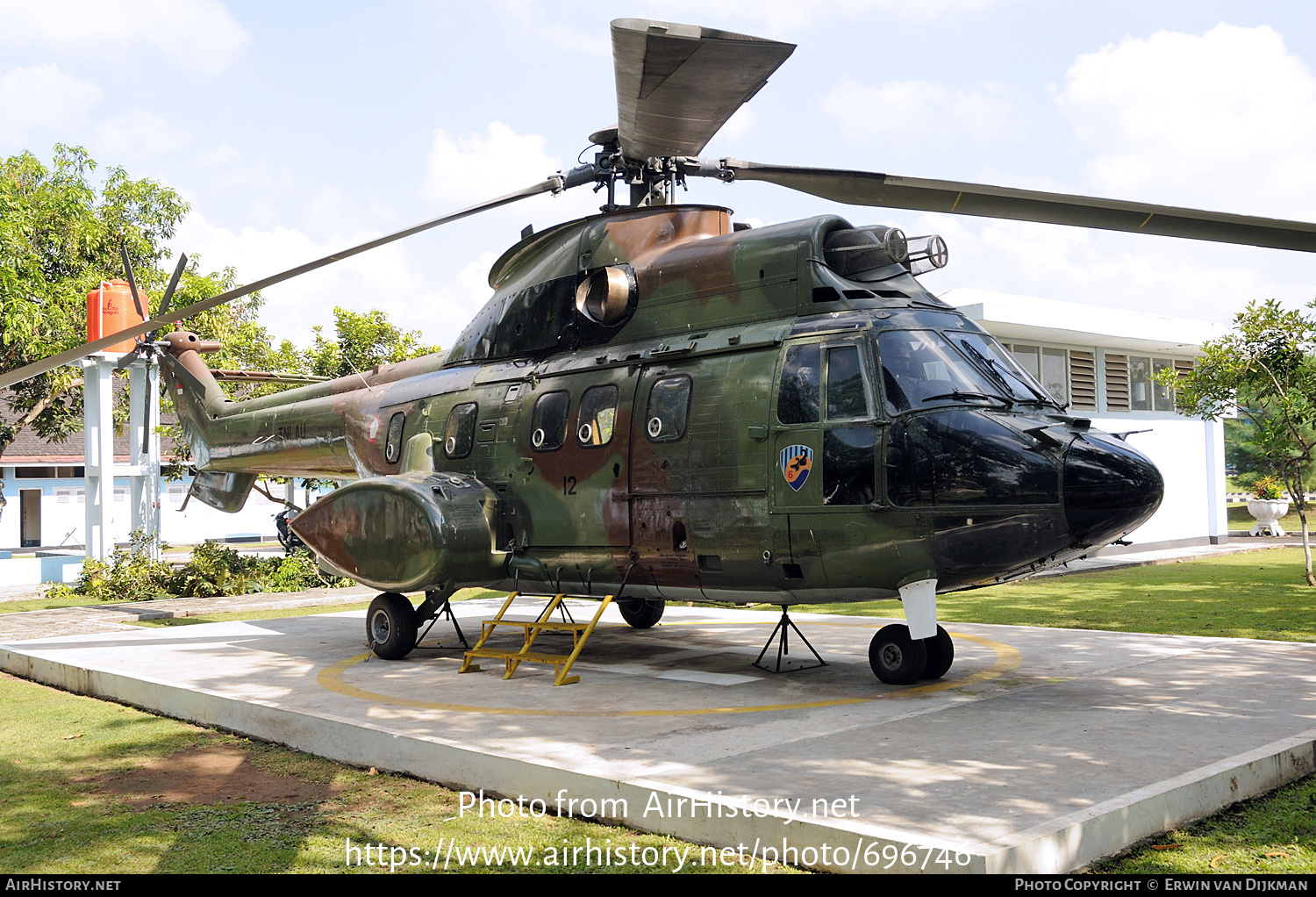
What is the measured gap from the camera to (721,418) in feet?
29.0

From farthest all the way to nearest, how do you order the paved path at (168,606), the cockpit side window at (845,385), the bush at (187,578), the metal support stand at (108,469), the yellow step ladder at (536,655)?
the metal support stand at (108,469)
the bush at (187,578)
the paved path at (168,606)
the yellow step ladder at (536,655)
the cockpit side window at (845,385)

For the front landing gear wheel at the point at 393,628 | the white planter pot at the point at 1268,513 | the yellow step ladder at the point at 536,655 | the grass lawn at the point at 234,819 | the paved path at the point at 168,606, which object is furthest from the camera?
the white planter pot at the point at 1268,513

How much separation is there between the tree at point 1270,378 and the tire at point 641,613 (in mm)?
11277

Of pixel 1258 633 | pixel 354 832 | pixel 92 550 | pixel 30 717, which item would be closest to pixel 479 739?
pixel 354 832

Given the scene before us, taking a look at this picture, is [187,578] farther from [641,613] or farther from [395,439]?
[641,613]

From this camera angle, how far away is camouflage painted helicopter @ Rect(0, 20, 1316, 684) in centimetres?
754

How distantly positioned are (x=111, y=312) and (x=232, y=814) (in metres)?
17.3

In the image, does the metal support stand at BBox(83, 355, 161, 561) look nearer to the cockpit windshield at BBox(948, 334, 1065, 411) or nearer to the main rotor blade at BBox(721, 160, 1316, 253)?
the main rotor blade at BBox(721, 160, 1316, 253)

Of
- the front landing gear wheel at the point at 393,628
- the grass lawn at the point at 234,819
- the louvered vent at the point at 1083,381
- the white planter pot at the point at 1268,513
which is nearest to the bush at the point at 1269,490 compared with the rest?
the white planter pot at the point at 1268,513

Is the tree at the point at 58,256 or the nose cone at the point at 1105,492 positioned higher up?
the tree at the point at 58,256

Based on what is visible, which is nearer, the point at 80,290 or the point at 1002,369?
the point at 1002,369

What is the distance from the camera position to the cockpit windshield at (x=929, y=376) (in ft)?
26.2

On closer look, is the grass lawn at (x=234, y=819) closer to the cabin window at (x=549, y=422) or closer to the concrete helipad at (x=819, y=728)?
the concrete helipad at (x=819, y=728)

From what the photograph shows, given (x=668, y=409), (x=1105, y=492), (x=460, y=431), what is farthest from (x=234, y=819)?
(x=1105, y=492)
